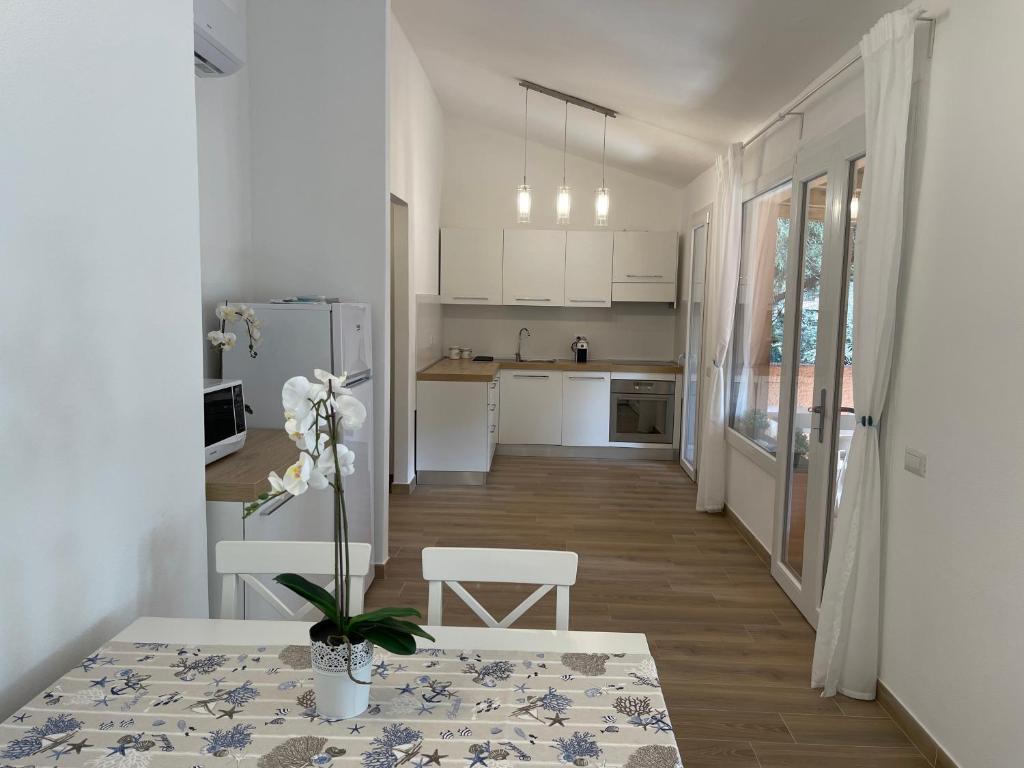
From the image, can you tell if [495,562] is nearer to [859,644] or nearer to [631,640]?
[631,640]

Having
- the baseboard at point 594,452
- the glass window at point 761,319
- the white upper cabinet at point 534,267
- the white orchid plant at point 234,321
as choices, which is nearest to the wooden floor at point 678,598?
the baseboard at point 594,452

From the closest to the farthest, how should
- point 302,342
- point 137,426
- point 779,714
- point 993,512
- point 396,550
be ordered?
point 137,426
point 993,512
point 779,714
point 302,342
point 396,550

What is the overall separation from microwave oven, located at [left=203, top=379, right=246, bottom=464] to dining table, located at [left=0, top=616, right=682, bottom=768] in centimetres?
99

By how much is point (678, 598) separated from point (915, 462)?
157 centimetres

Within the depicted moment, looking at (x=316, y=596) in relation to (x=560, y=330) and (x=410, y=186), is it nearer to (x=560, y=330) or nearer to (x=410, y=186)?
(x=410, y=186)

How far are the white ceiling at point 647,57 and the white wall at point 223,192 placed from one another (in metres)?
1.37

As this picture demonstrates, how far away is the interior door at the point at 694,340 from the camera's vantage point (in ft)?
20.6

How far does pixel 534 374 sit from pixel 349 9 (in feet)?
13.0

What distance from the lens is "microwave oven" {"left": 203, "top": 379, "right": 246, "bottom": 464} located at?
2.47 metres

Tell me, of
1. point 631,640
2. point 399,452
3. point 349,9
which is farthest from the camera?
point 399,452

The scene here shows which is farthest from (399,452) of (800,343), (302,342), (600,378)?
(800,343)

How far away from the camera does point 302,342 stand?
326cm

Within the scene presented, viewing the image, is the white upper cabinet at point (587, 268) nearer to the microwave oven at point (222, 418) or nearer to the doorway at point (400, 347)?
the doorway at point (400, 347)

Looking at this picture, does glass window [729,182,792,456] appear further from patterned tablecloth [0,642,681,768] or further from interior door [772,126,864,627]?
patterned tablecloth [0,642,681,768]
